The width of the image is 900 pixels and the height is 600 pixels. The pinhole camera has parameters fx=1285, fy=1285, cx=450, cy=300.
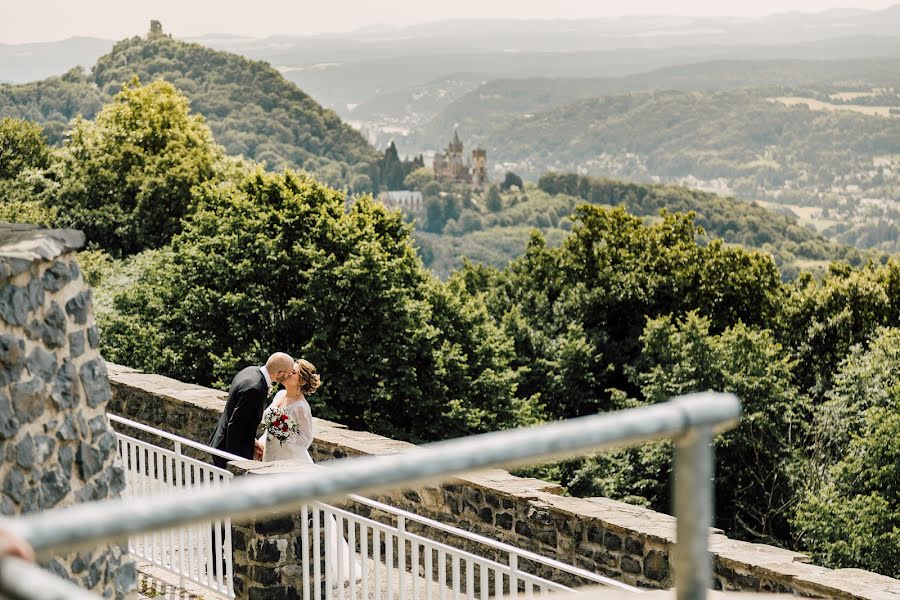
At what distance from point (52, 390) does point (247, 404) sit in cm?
286

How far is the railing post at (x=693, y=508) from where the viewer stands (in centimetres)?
150

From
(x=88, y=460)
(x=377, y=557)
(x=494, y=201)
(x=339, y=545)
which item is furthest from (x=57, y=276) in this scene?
(x=494, y=201)

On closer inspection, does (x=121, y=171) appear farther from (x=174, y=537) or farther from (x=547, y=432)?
(x=547, y=432)

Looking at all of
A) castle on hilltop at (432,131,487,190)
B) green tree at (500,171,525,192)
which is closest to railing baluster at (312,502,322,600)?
green tree at (500,171,525,192)

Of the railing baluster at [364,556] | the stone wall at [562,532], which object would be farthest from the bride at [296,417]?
the railing baluster at [364,556]

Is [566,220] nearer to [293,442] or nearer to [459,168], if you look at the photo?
[459,168]

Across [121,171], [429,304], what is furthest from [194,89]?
[429,304]

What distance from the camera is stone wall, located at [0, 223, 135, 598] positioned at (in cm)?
500

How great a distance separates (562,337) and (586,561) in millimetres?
22831

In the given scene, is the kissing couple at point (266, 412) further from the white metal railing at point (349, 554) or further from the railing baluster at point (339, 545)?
the railing baluster at point (339, 545)

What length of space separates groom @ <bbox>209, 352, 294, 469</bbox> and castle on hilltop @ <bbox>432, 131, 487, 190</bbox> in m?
162

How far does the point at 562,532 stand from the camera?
28.5 ft

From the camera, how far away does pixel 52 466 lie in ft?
17.4

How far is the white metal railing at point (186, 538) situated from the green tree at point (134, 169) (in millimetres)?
24268
